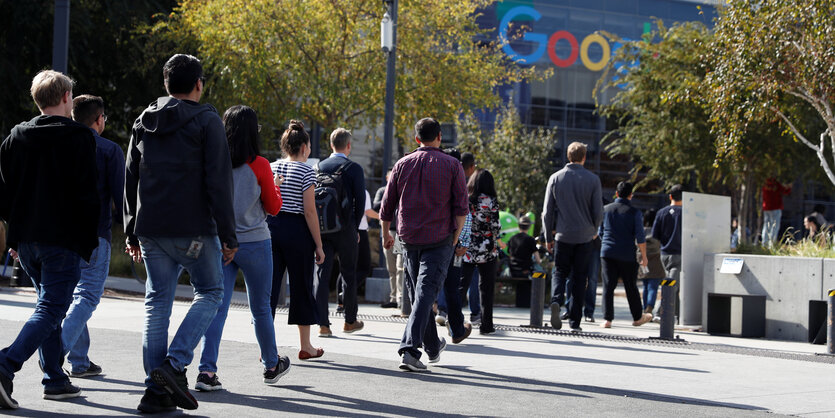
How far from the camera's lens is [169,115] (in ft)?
18.5

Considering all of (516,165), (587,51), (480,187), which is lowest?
(480,187)

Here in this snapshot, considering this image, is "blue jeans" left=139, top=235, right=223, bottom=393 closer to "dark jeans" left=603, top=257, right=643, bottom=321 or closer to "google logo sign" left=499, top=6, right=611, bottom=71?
"dark jeans" left=603, top=257, right=643, bottom=321

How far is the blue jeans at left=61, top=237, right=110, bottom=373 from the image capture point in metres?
6.59

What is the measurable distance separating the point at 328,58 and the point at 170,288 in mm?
16463

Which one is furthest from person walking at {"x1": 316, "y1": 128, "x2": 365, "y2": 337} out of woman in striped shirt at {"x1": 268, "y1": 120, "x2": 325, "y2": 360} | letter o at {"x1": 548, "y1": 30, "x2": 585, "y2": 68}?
letter o at {"x1": 548, "y1": 30, "x2": 585, "y2": 68}

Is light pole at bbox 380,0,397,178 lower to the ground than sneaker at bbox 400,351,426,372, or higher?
higher

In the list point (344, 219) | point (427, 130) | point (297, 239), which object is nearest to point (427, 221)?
point (427, 130)

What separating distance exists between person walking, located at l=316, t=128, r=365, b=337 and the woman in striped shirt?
156 cm

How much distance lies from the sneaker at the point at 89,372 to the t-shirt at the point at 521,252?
1025cm

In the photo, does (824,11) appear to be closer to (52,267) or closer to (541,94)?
(52,267)

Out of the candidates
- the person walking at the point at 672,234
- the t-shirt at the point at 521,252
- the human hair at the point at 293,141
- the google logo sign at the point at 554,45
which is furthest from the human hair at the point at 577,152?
the google logo sign at the point at 554,45

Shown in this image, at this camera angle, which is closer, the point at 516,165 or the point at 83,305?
the point at 83,305

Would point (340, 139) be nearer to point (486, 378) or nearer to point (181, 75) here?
point (486, 378)

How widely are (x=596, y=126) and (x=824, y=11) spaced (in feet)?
113
